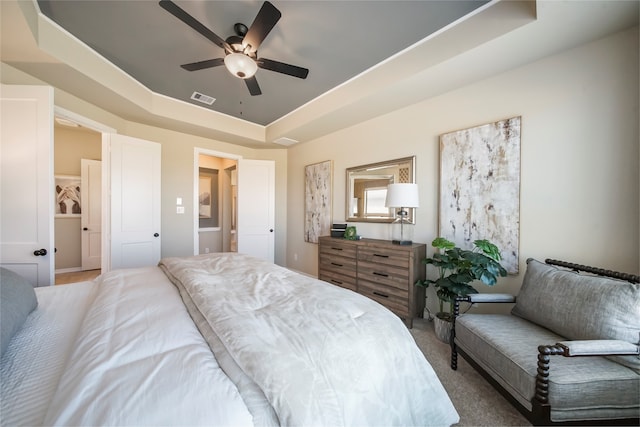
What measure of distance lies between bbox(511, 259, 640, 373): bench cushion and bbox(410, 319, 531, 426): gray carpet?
571 mm

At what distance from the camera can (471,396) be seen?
5.33 ft

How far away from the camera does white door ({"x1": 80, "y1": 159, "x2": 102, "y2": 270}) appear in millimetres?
4653

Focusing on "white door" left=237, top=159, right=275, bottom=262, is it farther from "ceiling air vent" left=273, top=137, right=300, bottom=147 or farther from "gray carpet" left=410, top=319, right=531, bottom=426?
"gray carpet" left=410, top=319, right=531, bottom=426

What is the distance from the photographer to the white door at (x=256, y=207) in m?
4.47

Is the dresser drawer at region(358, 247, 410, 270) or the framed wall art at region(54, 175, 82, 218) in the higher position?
the framed wall art at region(54, 175, 82, 218)

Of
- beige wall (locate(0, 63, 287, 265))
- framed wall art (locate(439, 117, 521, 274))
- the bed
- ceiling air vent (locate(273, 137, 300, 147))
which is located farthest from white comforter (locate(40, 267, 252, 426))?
ceiling air vent (locate(273, 137, 300, 147))

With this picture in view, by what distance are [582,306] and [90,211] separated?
6.87m

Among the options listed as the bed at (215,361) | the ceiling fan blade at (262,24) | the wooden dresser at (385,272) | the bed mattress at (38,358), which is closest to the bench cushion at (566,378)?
the bed at (215,361)

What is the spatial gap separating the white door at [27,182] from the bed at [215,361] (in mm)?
1003

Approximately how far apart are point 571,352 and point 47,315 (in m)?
2.60

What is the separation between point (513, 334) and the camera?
1.53 m

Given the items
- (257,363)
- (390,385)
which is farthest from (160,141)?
(390,385)

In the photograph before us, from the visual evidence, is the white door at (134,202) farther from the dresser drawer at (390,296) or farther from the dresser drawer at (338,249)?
the dresser drawer at (390,296)

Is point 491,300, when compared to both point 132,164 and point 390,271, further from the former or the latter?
point 132,164
